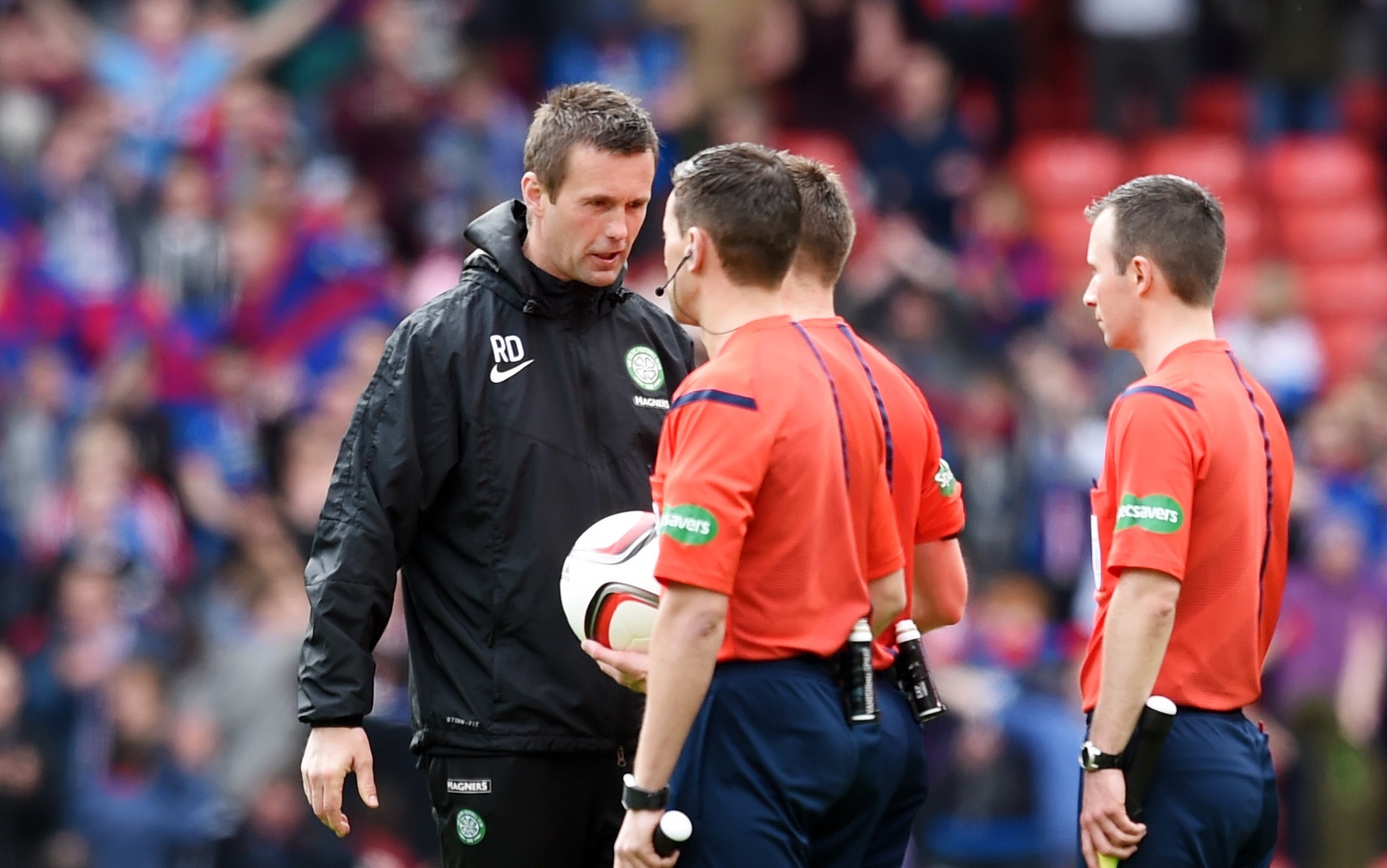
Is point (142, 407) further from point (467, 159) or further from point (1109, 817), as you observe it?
point (1109, 817)

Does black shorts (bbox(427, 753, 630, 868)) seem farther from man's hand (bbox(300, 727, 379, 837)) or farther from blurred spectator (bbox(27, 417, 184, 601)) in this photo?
blurred spectator (bbox(27, 417, 184, 601))

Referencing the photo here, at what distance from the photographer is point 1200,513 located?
4.62 metres

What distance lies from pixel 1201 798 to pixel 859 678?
0.89m

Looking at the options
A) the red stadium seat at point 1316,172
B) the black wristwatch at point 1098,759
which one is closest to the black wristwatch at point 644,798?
the black wristwatch at point 1098,759

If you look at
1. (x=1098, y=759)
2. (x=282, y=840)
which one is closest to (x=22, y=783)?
(x=282, y=840)

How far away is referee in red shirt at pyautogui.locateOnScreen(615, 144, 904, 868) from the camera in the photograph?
13.5 feet

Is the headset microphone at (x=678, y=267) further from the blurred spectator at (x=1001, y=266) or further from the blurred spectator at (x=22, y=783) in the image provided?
the blurred spectator at (x=1001, y=266)

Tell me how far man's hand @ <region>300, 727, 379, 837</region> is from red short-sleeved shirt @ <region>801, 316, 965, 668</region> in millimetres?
1243

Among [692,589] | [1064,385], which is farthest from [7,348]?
[692,589]

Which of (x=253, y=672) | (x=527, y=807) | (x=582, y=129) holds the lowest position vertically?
(x=253, y=672)

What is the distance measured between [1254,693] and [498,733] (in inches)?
71.5

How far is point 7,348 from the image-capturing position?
11398 mm

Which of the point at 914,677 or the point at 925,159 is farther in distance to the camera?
the point at 925,159

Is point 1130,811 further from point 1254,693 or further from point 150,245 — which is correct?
point 150,245
